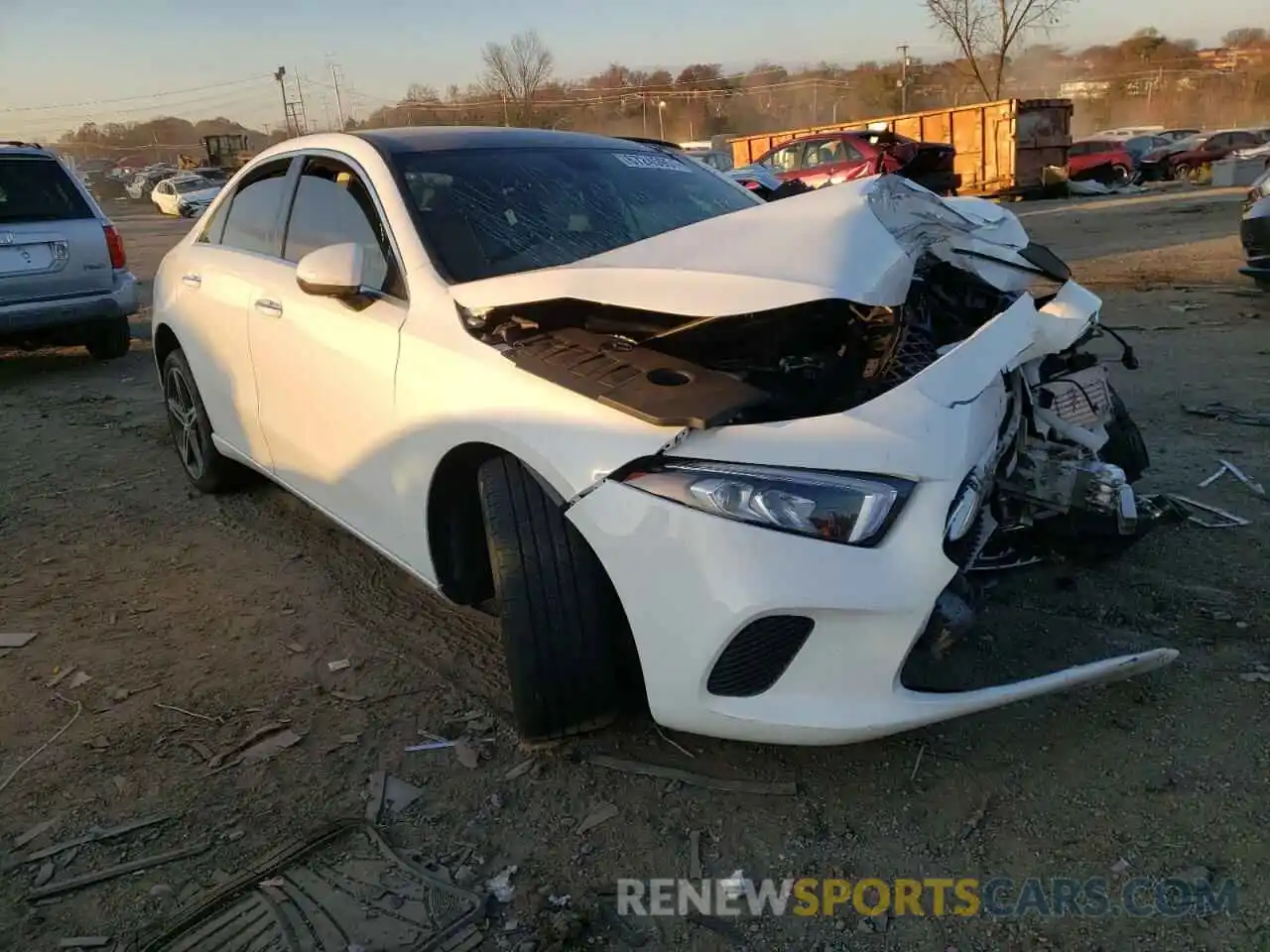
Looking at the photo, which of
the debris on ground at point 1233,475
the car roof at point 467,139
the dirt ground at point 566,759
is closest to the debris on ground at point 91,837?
the dirt ground at point 566,759

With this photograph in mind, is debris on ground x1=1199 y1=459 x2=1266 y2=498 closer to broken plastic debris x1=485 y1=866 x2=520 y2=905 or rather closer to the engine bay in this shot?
the engine bay

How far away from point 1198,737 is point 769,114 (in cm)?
6506

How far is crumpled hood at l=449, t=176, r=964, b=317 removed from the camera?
7.72ft

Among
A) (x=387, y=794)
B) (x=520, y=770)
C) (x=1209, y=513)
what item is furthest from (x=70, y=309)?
(x=1209, y=513)

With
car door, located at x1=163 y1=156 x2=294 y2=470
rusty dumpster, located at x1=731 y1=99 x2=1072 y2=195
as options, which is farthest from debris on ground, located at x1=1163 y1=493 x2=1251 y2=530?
rusty dumpster, located at x1=731 y1=99 x2=1072 y2=195

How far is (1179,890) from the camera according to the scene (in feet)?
6.63

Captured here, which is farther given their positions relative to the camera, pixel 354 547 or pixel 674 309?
pixel 354 547

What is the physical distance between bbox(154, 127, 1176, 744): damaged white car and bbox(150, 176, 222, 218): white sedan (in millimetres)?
29527

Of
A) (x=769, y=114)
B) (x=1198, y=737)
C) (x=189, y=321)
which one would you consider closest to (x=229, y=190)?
(x=189, y=321)

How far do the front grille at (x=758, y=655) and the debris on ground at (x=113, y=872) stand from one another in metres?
1.33

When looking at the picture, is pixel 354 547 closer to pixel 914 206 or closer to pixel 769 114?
pixel 914 206

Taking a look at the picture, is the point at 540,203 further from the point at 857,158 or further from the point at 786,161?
the point at 786,161

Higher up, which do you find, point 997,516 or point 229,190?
point 229,190

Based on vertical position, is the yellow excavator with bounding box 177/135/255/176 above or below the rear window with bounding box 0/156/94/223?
above
